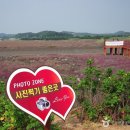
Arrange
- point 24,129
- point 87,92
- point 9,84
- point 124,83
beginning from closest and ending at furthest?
point 9,84, point 24,129, point 124,83, point 87,92

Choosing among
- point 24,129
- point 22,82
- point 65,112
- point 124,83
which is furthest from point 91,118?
point 22,82

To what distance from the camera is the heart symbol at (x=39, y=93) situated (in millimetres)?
4398

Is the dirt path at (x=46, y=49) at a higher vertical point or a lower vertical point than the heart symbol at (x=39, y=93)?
lower

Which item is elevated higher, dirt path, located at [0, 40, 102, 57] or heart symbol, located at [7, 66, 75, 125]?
heart symbol, located at [7, 66, 75, 125]

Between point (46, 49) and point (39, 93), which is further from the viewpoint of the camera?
point (46, 49)

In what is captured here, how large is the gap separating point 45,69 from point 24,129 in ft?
7.91

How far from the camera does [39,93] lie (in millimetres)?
4645

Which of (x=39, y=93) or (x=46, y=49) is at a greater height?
(x=39, y=93)

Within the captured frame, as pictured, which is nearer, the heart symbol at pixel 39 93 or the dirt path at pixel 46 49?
the heart symbol at pixel 39 93

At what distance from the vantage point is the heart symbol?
4.40 m

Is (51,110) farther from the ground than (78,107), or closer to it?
farther from the ground

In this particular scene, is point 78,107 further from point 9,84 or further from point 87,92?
point 9,84

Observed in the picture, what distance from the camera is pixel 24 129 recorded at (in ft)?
22.1

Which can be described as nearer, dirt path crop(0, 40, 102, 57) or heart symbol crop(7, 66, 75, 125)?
heart symbol crop(7, 66, 75, 125)
